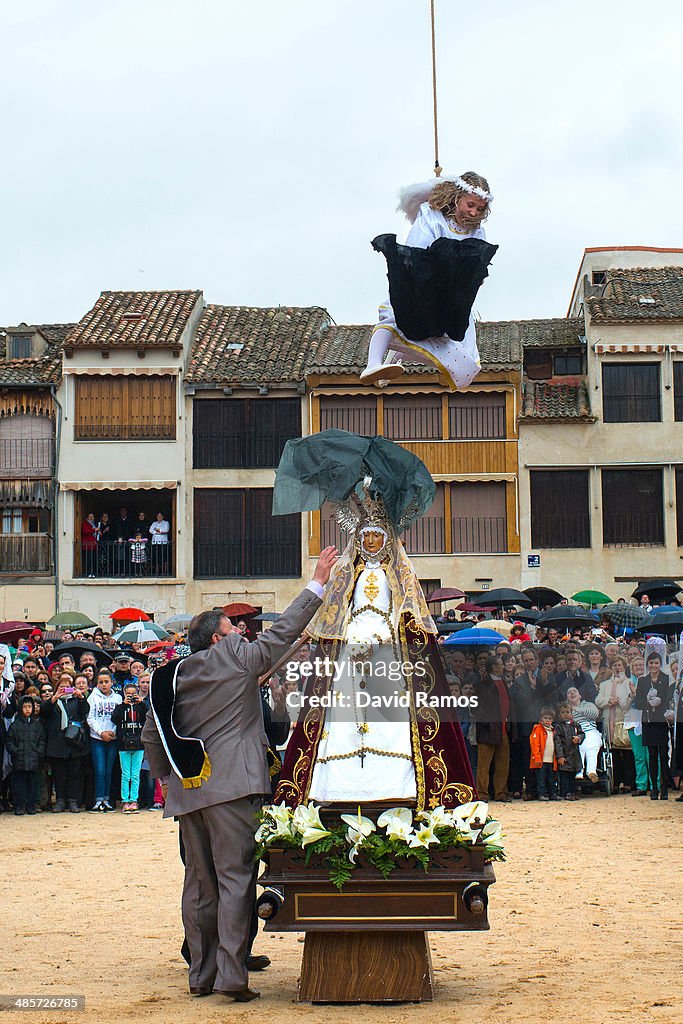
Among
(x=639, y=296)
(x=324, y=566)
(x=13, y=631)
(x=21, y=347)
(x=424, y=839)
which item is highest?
(x=639, y=296)

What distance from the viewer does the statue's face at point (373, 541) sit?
7.45m

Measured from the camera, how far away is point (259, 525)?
30656mm

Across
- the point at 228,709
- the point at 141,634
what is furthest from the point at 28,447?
the point at 228,709

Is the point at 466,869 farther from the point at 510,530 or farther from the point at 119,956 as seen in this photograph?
the point at 510,530

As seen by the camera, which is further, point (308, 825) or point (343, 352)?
point (343, 352)

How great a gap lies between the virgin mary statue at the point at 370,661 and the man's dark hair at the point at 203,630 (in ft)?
1.59

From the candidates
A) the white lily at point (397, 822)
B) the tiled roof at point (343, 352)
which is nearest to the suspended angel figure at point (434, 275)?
the white lily at point (397, 822)

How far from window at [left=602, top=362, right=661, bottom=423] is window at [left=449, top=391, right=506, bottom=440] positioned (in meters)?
2.21

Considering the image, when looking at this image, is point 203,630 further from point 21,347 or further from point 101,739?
point 21,347

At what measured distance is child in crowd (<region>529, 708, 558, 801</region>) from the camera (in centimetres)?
1538

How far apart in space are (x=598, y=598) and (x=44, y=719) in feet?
41.5

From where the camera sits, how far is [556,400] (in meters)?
30.6

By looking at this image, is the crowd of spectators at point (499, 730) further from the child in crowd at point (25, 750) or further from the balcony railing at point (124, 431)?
the balcony railing at point (124, 431)

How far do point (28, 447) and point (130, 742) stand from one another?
17.1 meters
